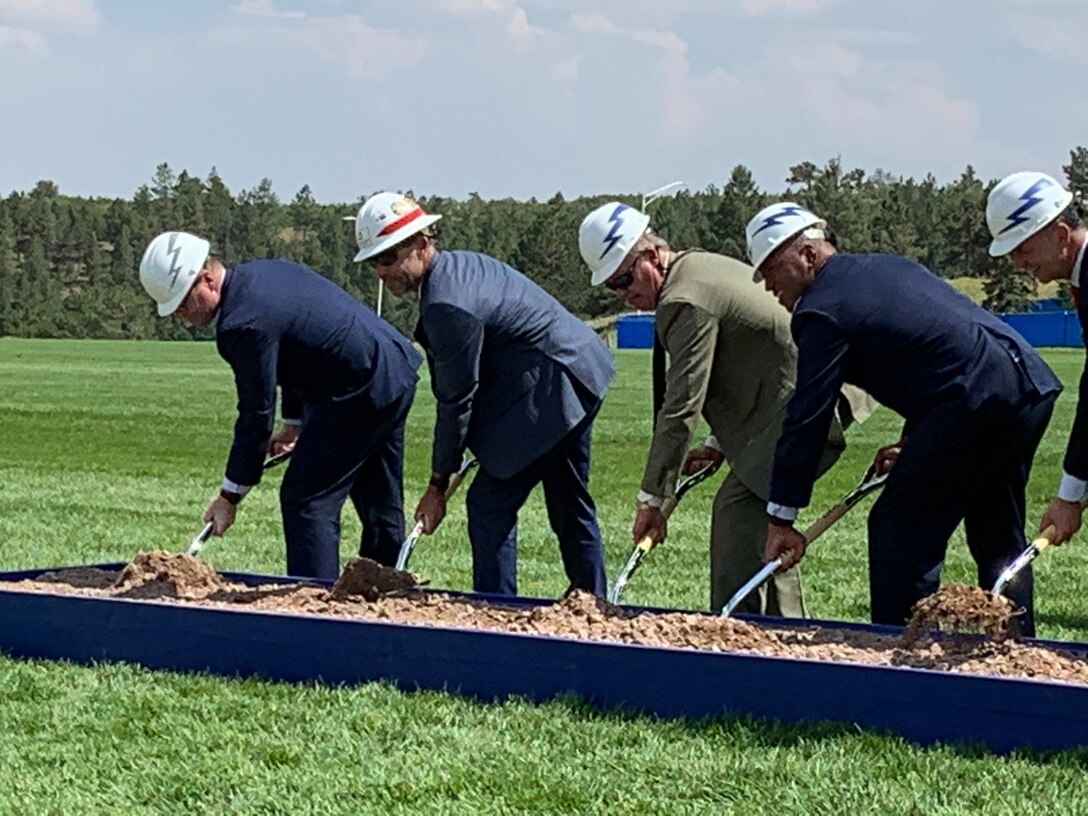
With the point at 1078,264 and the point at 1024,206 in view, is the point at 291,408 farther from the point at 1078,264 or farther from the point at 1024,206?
the point at 1078,264

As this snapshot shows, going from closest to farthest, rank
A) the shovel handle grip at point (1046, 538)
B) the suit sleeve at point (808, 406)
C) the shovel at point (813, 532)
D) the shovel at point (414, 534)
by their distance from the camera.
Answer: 1. the suit sleeve at point (808, 406)
2. the shovel handle grip at point (1046, 538)
3. the shovel at point (813, 532)
4. the shovel at point (414, 534)

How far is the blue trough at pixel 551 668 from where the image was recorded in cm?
638

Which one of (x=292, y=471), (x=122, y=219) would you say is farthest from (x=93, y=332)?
(x=292, y=471)

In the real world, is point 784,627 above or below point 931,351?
below

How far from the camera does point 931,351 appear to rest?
7719 mm

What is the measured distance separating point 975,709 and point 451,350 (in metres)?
3.29

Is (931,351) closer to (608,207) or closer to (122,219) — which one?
(608,207)

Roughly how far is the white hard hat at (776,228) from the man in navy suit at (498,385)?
156 centimetres

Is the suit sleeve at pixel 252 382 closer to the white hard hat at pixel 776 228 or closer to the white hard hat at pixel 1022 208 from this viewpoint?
the white hard hat at pixel 776 228

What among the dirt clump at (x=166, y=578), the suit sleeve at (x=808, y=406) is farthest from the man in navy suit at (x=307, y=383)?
the suit sleeve at (x=808, y=406)

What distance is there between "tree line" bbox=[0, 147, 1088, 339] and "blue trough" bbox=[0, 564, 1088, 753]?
66.5 meters

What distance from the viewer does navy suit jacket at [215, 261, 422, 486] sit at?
9008 millimetres

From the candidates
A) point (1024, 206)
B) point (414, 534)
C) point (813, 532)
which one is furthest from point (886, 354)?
point (414, 534)

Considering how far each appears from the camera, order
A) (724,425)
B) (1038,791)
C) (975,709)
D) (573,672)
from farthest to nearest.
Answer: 1. (724,425)
2. (573,672)
3. (975,709)
4. (1038,791)
